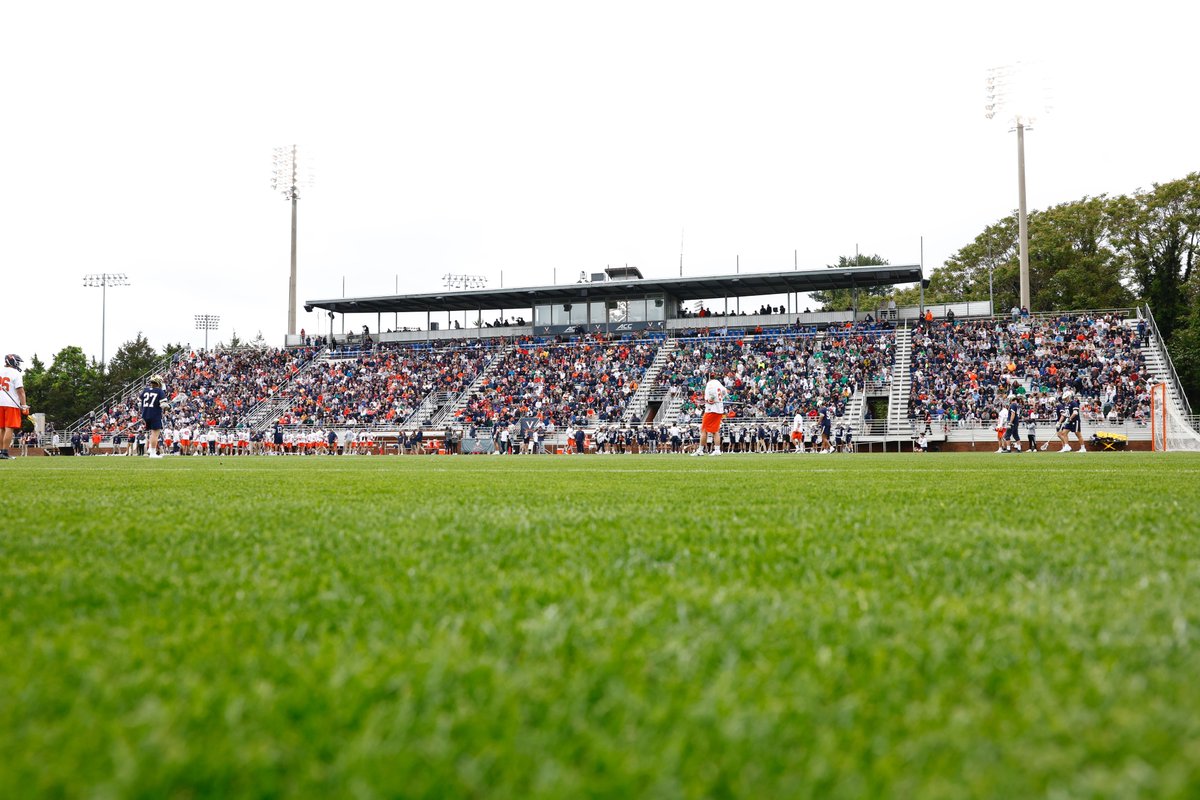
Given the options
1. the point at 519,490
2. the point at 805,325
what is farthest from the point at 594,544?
the point at 805,325

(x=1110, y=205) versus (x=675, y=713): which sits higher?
(x=1110, y=205)

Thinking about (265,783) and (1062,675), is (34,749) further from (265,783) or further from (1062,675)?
(1062,675)

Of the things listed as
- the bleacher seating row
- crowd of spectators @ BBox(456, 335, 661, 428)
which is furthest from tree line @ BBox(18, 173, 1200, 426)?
crowd of spectators @ BBox(456, 335, 661, 428)

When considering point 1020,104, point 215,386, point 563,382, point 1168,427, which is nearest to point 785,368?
point 563,382

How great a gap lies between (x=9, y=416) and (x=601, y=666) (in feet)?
59.5

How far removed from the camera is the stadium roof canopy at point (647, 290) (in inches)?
1629

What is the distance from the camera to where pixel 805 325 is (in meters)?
42.4

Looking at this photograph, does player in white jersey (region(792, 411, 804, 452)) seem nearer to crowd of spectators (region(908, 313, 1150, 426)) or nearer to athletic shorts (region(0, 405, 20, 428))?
crowd of spectators (region(908, 313, 1150, 426))

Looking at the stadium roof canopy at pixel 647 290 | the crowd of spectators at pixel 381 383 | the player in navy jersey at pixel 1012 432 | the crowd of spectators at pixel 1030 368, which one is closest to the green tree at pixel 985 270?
the stadium roof canopy at pixel 647 290

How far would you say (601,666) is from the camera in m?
1.59

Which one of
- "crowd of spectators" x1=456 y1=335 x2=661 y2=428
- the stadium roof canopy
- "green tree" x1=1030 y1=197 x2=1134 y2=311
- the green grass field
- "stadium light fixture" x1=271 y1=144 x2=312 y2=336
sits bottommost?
the green grass field

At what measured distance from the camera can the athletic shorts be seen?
1594 cm

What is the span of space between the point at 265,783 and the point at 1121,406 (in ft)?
116

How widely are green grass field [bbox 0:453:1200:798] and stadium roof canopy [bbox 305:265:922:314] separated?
128 ft
